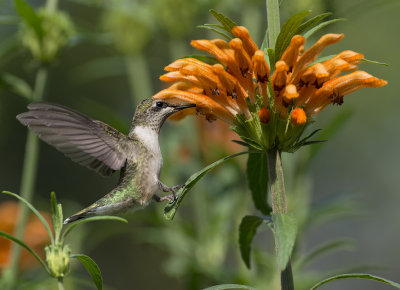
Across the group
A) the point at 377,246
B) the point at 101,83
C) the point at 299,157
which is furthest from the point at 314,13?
the point at 377,246

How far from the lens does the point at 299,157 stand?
270 cm

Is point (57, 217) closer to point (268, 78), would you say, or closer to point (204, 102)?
point (204, 102)

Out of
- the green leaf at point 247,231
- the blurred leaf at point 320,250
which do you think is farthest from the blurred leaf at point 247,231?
the blurred leaf at point 320,250

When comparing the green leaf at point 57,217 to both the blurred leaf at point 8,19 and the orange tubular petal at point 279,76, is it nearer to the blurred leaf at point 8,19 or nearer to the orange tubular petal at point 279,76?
the orange tubular petal at point 279,76

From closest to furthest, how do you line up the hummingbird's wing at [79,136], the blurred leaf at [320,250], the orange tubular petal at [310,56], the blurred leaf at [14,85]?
1. the orange tubular petal at [310,56]
2. the hummingbird's wing at [79,136]
3. the blurred leaf at [14,85]
4. the blurred leaf at [320,250]

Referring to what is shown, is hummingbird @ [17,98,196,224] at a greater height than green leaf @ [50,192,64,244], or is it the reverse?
hummingbird @ [17,98,196,224]

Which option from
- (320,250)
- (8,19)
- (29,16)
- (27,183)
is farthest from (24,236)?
(320,250)

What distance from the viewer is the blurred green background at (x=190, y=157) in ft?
8.96

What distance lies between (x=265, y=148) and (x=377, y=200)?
595 centimetres

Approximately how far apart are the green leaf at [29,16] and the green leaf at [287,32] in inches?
35.4

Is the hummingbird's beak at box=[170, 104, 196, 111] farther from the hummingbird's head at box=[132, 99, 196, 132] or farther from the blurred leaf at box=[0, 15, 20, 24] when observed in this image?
the blurred leaf at box=[0, 15, 20, 24]

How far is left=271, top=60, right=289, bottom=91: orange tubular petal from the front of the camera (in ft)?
4.42

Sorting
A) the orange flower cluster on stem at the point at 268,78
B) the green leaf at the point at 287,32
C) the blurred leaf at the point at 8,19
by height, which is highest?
the blurred leaf at the point at 8,19

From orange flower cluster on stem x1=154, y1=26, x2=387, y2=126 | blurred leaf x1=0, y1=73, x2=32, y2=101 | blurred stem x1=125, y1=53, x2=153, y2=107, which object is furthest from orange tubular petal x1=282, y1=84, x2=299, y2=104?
blurred stem x1=125, y1=53, x2=153, y2=107
